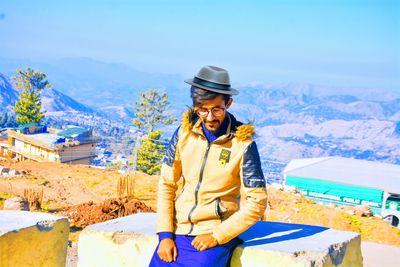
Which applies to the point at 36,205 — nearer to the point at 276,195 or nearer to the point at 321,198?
the point at 276,195

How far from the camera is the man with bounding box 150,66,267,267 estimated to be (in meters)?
2.29

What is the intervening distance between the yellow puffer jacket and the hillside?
8.09m

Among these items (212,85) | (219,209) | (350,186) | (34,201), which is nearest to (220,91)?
(212,85)

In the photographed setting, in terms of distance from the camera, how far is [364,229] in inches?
419

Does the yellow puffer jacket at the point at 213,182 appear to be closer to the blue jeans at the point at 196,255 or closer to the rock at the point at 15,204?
the blue jeans at the point at 196,255

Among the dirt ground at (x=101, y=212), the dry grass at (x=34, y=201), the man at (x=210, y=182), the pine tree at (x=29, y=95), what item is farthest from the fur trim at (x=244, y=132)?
the pine tree at (x=29, y=95)

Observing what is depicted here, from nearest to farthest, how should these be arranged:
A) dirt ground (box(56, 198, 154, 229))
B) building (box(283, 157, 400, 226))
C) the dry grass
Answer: dirt ground (box(56, 198, 154, 229)) → the dry grass → building (box(283, 157, 400, 226))

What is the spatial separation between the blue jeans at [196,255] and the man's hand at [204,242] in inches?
0.6

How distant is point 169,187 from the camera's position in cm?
253

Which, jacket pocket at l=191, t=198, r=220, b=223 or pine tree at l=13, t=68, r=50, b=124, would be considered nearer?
jacket pocket at l=191, t=198, r=220, b=223

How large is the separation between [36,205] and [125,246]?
8327mm

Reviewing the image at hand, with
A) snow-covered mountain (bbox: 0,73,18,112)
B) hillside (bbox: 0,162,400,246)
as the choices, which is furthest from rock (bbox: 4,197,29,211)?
snow-covered mountain (bbox: 0,73,18,112)

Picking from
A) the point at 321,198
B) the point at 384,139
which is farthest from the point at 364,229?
the point at 384,139

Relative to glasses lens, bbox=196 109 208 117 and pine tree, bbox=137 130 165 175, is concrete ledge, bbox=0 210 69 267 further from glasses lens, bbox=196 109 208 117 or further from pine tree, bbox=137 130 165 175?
pine tree, bbox=137 130 165 175
